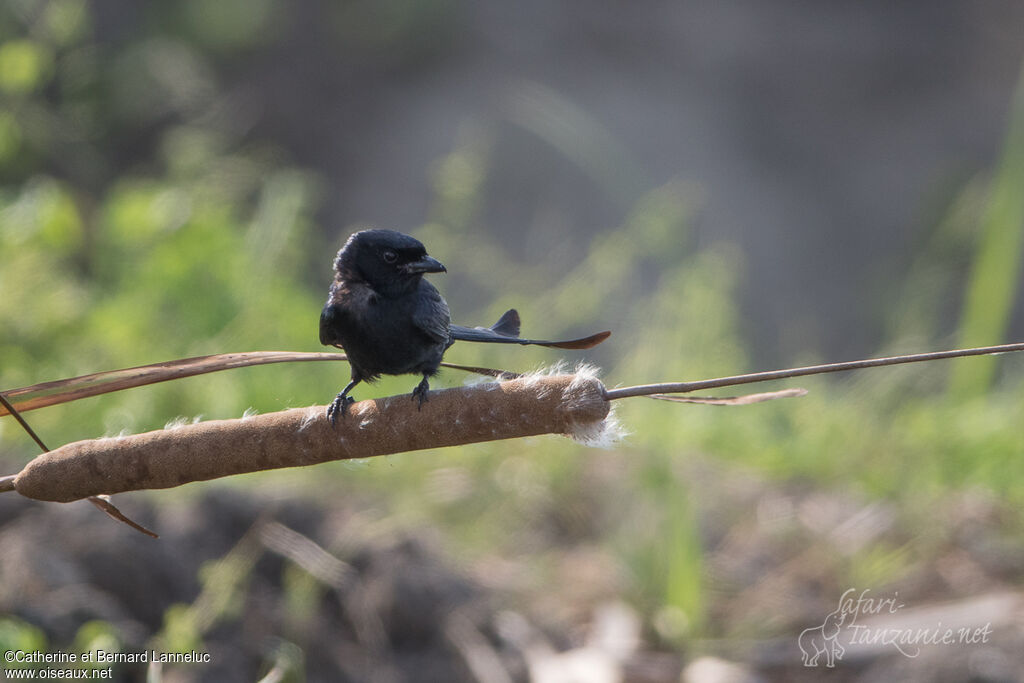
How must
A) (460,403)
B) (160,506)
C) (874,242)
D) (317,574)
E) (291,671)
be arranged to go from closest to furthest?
(460,403)
(291,671)
(317,574)
(160,506)
(874,242)

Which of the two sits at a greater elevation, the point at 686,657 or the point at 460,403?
the point at 460,403

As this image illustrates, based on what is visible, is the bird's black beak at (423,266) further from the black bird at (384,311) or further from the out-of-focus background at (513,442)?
the out-of-focus background at (513,442)

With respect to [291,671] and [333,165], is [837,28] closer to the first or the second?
[333,165]

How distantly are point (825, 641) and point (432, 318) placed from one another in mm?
2135

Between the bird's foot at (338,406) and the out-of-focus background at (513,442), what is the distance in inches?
4.9

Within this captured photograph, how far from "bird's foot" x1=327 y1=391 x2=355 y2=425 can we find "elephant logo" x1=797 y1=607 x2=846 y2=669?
210cm

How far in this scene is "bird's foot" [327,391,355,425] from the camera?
5.17 feet

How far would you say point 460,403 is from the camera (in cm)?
143

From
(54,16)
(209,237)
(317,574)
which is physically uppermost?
(54,16)

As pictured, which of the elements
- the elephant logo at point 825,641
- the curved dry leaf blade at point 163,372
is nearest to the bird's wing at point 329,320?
the curved dry leaf blade at point 163,372

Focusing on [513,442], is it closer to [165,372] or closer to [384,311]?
[384,311]

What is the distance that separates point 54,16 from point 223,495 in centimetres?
284

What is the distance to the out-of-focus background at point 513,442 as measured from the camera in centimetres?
341

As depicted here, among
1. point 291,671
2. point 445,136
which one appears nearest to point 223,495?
point 291,671
